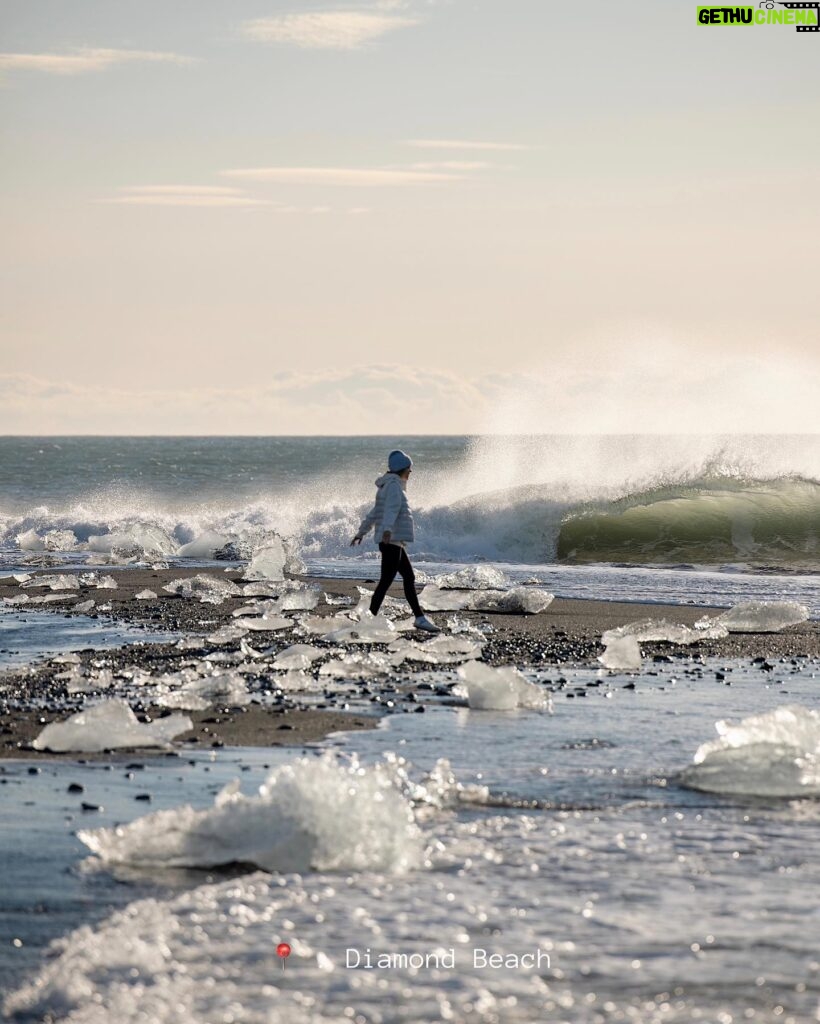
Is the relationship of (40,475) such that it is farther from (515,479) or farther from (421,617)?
(421,617)

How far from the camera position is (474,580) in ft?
65.7

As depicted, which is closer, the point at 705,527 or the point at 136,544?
the point at 136,544

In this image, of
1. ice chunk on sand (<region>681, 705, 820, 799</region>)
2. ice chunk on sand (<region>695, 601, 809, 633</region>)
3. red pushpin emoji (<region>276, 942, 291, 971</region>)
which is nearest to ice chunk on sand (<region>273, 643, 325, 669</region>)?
ice chunk on sand (<region>681, 705, 820, 799</region>)

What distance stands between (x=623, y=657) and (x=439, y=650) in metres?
1.68

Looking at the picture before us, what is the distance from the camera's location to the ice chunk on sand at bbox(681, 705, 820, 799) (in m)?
7.20

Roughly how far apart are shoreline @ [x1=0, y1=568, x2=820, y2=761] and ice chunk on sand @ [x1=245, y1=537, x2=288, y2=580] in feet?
1.65

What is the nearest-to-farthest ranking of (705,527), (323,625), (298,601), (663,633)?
(663,633)
(323,625)
(298,601)
(705,527)

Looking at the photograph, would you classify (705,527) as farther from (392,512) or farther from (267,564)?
(392,512)

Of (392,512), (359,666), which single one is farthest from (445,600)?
(359,666)

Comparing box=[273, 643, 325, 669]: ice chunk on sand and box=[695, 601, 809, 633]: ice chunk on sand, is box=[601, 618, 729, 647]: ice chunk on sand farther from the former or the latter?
box=[273, 643, 325, 669]: ice chunk on sand

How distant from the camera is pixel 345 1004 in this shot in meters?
4.42

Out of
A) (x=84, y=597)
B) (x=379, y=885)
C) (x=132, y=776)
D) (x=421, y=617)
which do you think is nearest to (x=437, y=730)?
(x=132, y=776)

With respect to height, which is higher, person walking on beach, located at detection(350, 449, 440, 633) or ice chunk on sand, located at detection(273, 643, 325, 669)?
person walking on beach, located at detection(350, 449, 440, 633)

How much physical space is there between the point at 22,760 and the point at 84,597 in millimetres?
10585
